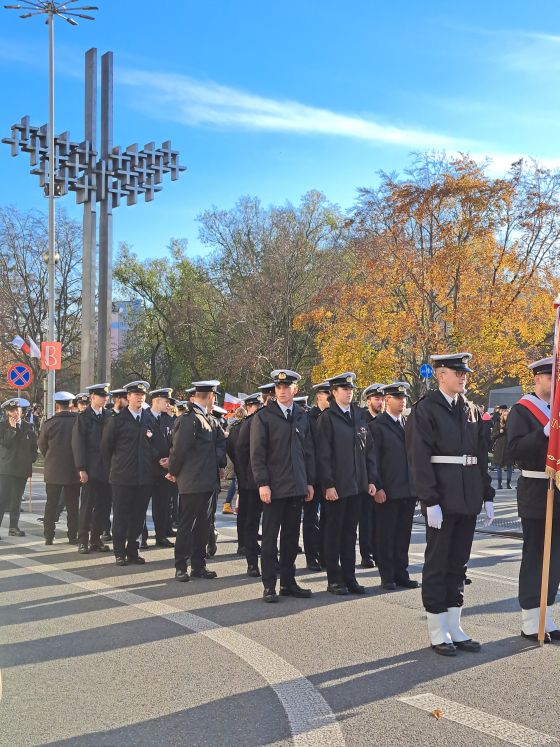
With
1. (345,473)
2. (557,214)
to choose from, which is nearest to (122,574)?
(345,473)

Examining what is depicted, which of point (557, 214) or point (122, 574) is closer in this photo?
point (122, 574)

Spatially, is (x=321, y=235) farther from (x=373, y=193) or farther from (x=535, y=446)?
(x=535, y=446)

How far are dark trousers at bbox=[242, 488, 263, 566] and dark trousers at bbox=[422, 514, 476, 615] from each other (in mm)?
3483

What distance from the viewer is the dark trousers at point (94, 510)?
10984 millimetres

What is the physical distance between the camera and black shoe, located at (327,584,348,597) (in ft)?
27.1

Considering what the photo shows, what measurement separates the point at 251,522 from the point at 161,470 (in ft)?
6.66

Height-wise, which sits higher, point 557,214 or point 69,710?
point 557,214

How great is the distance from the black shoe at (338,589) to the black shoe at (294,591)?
21 cm

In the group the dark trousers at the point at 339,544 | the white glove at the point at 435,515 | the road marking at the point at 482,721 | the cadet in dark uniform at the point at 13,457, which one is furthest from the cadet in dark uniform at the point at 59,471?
the road marking at the point at 482,721

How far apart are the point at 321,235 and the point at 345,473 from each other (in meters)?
33.9

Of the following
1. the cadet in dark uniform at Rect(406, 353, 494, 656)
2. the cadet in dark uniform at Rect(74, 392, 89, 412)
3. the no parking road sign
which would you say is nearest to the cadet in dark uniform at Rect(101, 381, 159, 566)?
the cadet in dark uniform at Rect(74, 392, 89, 412)

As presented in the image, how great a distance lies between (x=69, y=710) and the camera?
4.88m

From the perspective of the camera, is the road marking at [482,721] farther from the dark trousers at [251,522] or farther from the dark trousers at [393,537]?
the dark trousers at [251,522]

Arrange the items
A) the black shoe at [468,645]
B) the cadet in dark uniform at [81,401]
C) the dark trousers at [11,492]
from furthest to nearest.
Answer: the cadet in dark uniform at [81,401] → the dark trousers at [11,492] → the black shoe at [468,645]
